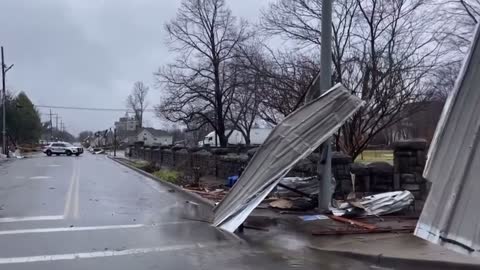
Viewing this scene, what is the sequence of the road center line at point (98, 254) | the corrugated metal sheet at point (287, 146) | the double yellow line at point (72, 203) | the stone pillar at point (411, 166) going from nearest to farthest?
the road center line at point (98, 254) < the corrugated metal sheet at point (287, 146) < the stone pillar at point (411, 166) < the double yellow line at point (72, 203)

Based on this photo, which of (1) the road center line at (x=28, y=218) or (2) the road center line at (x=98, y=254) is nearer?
(2) the road center line at (x=98, y=254)

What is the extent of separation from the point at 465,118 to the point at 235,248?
537 cm

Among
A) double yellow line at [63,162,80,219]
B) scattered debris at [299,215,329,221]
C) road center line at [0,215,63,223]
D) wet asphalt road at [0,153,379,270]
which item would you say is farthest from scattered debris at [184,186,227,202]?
road center line at [0,215,63,223]

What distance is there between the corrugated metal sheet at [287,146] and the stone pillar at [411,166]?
8.57 feet

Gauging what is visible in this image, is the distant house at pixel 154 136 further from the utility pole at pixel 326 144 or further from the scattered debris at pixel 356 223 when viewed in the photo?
the scattered debris at pixel 356 223

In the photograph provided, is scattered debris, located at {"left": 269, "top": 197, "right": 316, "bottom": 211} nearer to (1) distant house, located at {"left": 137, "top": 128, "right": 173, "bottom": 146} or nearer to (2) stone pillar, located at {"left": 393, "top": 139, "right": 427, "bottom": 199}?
(2) stone pillar, located at {"left": 393, "top": 139, "right": 427, "bottom": 199}

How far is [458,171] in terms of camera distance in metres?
4.13

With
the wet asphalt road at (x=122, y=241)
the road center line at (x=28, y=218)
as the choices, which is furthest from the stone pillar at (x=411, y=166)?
the road center line at (x=28, y=218)

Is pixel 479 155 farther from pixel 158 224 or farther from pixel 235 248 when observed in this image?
pixel 158 224

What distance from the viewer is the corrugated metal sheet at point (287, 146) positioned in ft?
33.7

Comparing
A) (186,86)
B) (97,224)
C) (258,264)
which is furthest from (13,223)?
(186,86)

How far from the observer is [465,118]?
426 centimetres

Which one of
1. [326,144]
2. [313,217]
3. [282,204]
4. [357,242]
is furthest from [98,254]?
[326,144]

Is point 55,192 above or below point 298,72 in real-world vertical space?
below
